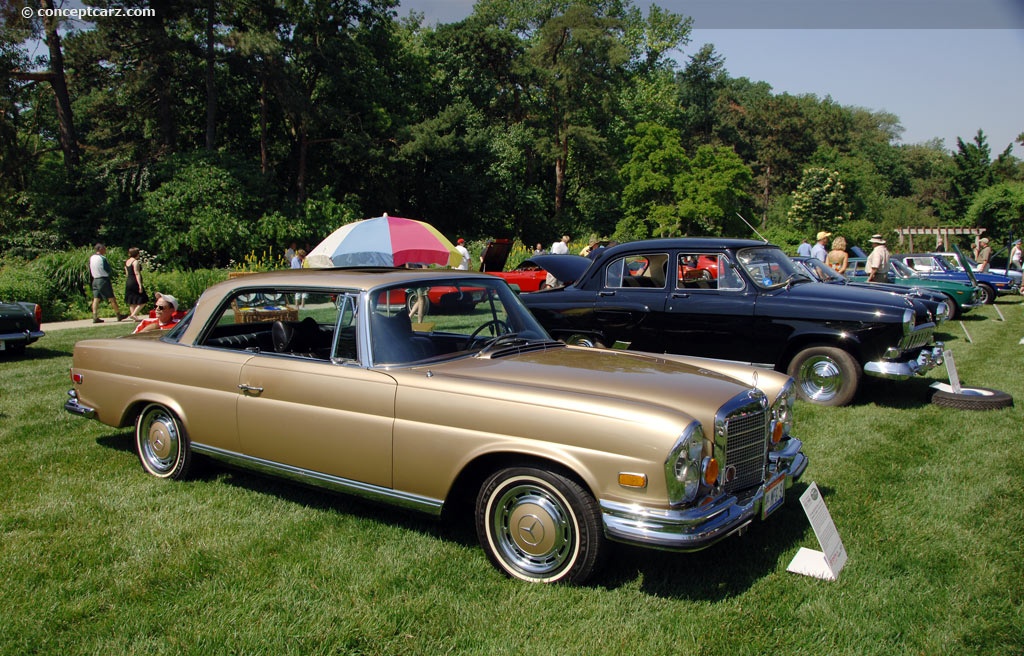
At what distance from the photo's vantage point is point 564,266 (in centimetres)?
1347

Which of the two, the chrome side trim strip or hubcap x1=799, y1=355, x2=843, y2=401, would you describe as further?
hubcap x1=799, y1=355, x2=843, y2=401

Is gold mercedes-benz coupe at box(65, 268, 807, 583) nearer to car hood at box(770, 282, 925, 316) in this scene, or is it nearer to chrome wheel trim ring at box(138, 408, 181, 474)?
chrome wheel trim ring at box(138, 408, 181, 474)

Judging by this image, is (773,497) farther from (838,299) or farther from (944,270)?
(944,270)

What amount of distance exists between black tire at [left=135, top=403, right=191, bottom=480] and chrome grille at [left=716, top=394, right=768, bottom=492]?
3541mm

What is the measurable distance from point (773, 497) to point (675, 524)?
0.88m

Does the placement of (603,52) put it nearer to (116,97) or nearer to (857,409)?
(116,97)

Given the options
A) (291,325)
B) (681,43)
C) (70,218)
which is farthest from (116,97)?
(681,43)

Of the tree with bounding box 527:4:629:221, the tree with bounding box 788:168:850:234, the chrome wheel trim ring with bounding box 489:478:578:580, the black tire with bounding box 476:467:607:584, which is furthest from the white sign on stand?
the tree with bounding box 788:168:850:234

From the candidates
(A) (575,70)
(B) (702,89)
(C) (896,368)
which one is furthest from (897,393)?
(B) (702,89)

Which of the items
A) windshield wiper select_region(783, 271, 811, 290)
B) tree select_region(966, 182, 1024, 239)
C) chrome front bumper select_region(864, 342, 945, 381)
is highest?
tree select_region(966, 182, 1024, 239)

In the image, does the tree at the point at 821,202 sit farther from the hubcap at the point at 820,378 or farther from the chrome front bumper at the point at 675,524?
the chrome front bumper at the point at 675,524

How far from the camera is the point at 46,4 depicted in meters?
23.6

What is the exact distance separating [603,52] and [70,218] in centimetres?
2873

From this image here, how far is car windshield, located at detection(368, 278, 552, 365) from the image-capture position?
4.26 meters
